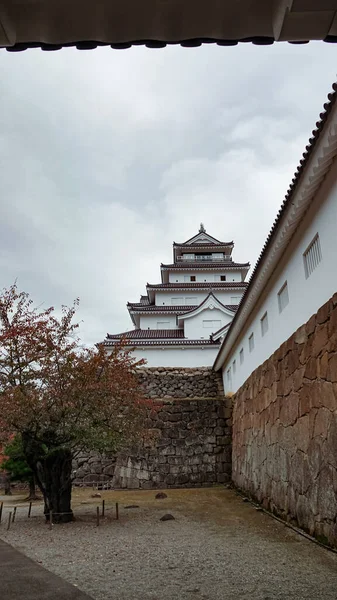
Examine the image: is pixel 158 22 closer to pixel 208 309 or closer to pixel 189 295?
pixel 208 309

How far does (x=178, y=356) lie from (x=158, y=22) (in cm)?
2134

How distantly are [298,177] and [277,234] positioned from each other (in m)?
1.49

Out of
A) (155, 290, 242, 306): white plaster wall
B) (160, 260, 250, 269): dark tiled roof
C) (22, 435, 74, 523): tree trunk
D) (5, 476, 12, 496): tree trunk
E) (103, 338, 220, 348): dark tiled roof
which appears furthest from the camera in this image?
(160, 260, 250, 269): dark tiled roof

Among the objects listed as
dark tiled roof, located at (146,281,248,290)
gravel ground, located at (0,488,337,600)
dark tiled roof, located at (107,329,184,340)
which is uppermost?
dark tiled roof, located at (146,281,248,290)

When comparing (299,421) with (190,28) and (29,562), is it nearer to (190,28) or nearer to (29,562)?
(29,562)

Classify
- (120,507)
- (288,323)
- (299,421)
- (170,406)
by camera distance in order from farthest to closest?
(170,406), (120,507), (288,323), (299,421)

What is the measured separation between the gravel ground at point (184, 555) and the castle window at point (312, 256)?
348 cm

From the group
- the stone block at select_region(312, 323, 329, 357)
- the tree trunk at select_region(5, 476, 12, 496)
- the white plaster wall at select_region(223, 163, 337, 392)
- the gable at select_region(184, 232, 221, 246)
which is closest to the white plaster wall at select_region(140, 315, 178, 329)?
the gable at select_region(184, 232, 221, 246)

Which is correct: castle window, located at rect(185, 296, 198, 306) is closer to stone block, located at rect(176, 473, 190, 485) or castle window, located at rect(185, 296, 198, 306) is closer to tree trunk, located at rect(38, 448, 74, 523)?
stone block, located at rect(176, 473, 190, 485)

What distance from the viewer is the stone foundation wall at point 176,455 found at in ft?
43.2

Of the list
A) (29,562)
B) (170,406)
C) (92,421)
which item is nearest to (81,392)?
(92,421)

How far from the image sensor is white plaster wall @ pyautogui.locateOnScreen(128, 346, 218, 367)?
22812 mm

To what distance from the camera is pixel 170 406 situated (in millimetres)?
13938

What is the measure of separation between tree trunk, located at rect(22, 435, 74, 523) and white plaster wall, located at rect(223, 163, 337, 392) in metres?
4.41
